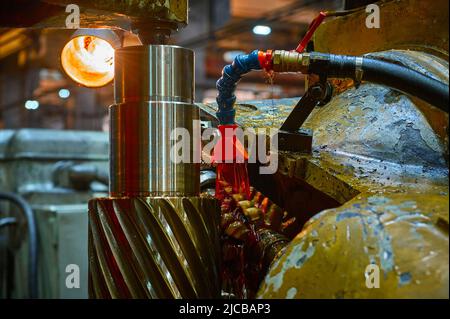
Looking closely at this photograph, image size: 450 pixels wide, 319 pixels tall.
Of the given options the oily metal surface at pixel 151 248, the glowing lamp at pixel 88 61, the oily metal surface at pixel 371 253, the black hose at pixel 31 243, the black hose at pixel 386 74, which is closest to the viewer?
the oily metal surface at pixel 371 253

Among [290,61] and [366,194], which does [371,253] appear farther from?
[290,61]

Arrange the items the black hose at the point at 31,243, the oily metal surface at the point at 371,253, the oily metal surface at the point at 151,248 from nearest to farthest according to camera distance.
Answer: the oily metal surface at the point at 371,253
the oily metal surface at the point at 151,248
the black hose at the point at 31,243

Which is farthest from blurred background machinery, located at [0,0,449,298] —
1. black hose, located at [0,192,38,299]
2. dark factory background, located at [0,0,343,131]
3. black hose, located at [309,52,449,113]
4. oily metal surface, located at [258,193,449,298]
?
dark factory background, located at [0,0,343,131]

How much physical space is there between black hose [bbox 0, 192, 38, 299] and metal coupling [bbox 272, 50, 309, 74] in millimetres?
3423

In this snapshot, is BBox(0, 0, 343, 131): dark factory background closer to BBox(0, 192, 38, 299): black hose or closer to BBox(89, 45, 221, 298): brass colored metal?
BBox(0, 192, 38, 299): black hose

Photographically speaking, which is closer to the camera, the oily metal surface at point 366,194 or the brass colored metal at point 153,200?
the oily metal surface at point 366,194

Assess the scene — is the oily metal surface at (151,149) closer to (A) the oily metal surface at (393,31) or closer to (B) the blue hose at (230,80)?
(B) the blue hose at (230,80)

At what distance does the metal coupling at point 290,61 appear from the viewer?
1.26 metres

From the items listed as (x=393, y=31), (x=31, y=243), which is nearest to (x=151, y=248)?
(x=393, y=31)

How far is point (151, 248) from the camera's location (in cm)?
122

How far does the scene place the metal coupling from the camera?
1.26m

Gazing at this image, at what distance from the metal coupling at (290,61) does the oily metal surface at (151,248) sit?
1.08 feet

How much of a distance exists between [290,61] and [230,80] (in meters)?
0.19

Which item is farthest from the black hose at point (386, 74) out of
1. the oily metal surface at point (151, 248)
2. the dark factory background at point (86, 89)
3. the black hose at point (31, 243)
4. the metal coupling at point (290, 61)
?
the dark factory background at point (86, 89)
